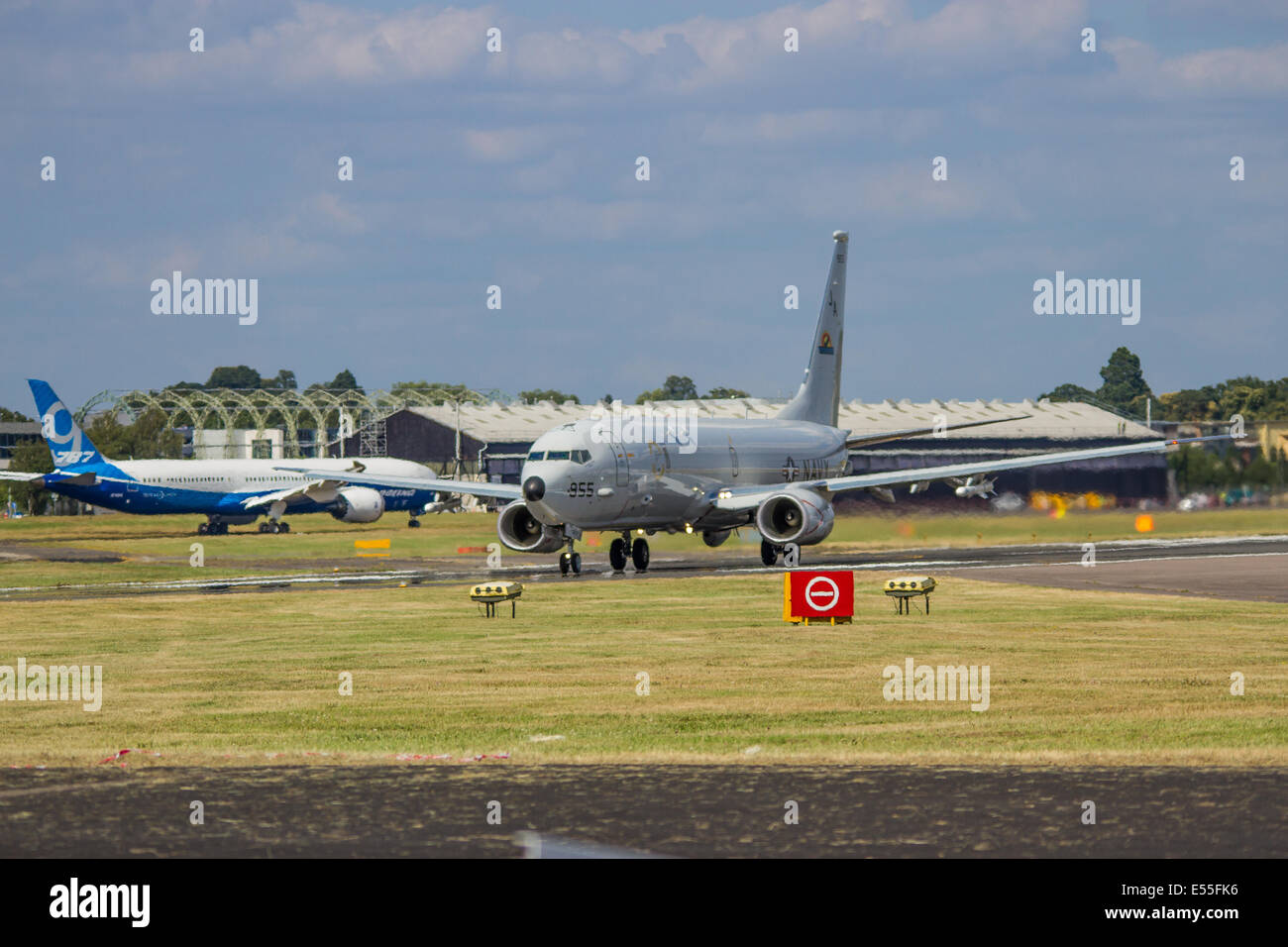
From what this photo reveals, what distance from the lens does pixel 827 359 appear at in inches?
2704

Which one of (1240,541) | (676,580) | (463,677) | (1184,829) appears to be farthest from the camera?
(1240,541)

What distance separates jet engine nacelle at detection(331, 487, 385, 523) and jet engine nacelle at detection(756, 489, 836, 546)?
42212 mm

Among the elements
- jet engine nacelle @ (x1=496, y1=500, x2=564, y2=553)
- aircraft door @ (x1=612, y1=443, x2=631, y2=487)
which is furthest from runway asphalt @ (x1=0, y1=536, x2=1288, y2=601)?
aircraft door @ (x1=612, y1=443, x2=631, y2=487)

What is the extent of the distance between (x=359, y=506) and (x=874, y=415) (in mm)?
57421

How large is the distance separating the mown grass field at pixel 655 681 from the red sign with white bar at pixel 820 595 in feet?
2.64

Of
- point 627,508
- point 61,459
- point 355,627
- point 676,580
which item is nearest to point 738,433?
point 627,508

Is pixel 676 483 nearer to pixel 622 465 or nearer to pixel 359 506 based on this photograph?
pixel 622 465

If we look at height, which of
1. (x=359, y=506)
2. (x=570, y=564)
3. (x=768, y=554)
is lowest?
(x=570, y=564)

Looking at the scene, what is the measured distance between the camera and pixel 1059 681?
25297 millimetres

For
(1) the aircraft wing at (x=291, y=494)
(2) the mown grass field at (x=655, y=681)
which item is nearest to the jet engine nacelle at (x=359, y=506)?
(1) the aircraft wing at (x=291, y=494)

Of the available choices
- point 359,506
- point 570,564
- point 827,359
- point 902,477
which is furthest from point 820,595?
point 359,506

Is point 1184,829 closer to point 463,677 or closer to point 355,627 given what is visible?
point 463,677

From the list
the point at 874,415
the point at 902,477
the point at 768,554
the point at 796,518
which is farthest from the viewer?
the point at 874,415
